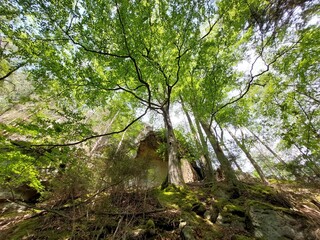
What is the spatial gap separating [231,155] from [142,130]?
6993 mm

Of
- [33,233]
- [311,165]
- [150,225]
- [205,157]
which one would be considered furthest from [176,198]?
[311,165]

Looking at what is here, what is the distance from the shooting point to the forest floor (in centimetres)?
338

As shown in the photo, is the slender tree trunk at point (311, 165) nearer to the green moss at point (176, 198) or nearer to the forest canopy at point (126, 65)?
the forest canopy at point (126, 65)

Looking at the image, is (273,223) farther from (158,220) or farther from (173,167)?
(173,167)

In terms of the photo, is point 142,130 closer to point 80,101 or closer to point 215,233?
point 80,101

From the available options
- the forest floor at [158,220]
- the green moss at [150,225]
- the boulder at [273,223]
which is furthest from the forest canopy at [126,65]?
the boulder at [273,223]

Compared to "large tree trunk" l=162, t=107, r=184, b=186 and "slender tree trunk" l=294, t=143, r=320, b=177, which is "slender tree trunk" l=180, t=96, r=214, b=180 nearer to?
"large tree trunk" l=162, t=107, r=184, b=186

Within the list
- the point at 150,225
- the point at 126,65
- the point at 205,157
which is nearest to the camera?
the point at 150,225

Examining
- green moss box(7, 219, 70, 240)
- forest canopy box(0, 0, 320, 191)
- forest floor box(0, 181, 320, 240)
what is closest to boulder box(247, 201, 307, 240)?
forest floor box(0, 181, 320, 240)

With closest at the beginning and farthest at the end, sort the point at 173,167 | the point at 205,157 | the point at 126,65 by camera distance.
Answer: the point at 126,65 → the point at 173,167 → the point at 205,157

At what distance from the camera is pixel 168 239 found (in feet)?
10.6

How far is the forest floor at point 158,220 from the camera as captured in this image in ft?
11.1

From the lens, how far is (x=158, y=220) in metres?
3.74

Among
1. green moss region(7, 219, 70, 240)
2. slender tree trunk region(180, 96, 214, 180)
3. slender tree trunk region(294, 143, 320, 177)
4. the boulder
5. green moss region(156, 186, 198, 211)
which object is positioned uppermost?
slender tree trunk region(180, 96, 214, 180)
